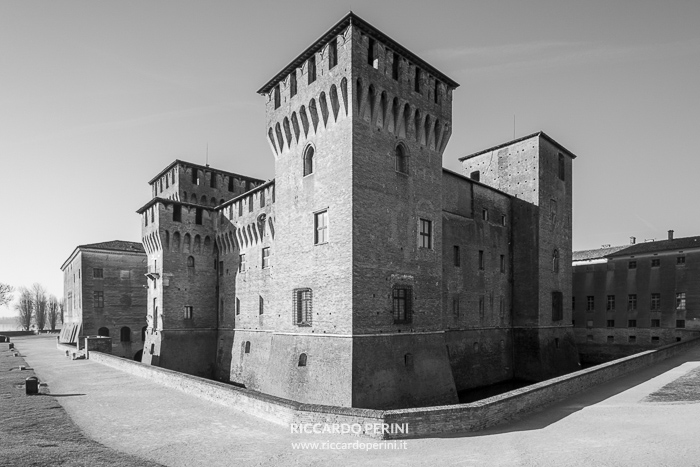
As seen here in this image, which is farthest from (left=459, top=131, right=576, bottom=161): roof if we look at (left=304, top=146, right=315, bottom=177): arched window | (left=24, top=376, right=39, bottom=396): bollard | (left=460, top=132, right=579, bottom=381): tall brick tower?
(left=24, top=376, right=39, bottom=396): bollard

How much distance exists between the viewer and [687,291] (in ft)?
109

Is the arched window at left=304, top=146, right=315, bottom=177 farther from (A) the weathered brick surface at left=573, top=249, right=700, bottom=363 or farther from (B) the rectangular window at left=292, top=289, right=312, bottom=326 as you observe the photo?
(A) the weathered brick surface at left=573, top=249, right=700, bottom=363

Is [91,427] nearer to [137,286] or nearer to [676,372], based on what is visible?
[676,372]

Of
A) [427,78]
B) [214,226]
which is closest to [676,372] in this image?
[427,78]

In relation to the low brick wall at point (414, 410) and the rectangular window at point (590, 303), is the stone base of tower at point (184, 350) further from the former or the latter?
the rectangular window at point (590, 303)

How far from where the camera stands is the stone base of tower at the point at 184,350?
2773cm

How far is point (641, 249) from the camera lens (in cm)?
3638

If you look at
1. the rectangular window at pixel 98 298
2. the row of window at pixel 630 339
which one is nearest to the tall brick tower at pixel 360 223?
the rectangular window at pixel 98 298

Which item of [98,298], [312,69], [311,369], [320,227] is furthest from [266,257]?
[98,298]

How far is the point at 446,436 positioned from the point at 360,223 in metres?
8.15

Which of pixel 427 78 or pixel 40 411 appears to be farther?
pixel 427 78

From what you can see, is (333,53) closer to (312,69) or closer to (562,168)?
(312,69)

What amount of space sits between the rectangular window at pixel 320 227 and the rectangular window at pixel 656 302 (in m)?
32.1

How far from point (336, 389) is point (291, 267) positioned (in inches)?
228
